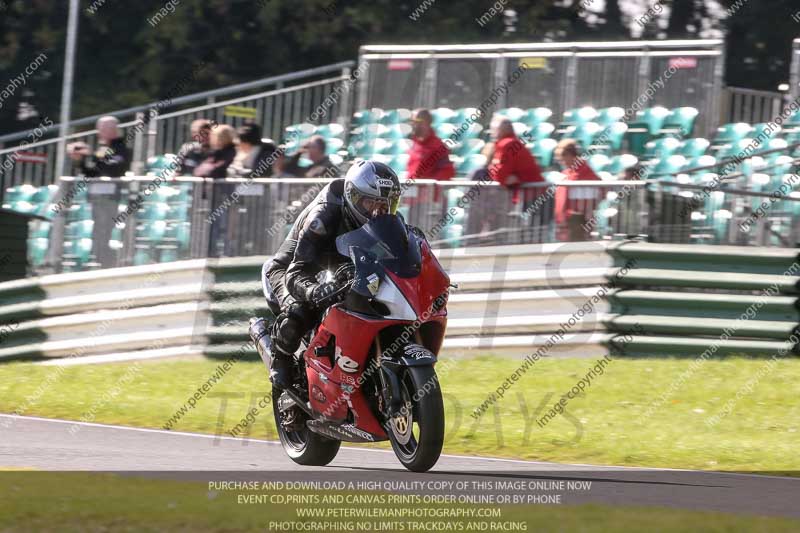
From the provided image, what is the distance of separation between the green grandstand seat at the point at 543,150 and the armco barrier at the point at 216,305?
2531mm

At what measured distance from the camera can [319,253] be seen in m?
8.12

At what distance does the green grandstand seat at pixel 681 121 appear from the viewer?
1529 cm

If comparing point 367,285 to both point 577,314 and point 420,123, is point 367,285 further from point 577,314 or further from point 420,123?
point 420,123

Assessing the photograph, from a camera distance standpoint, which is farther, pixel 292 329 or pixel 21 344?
pixel 21 344

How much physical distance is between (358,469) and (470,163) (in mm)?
7725

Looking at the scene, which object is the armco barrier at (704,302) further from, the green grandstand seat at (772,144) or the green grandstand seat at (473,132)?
the green grandstand seat at (473,132)

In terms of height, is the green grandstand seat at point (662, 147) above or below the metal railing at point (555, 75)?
below

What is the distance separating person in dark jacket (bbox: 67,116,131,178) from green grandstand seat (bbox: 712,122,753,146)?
6179mm

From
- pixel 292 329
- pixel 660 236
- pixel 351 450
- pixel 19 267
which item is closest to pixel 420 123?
A: pixel 660 236

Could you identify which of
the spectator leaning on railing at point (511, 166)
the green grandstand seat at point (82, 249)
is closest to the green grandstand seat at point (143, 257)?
the green grandstand seat at point (82, 249)

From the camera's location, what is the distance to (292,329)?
831 cm

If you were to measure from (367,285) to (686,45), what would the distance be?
9050 millimetres

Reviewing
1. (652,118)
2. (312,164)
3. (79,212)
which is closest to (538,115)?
(652,118)

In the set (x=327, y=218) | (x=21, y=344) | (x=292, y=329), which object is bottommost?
(x=21, y=344)
